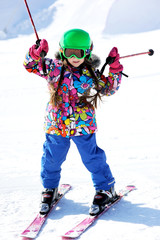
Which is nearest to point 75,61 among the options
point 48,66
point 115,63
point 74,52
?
point 74,52

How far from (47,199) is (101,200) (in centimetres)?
45

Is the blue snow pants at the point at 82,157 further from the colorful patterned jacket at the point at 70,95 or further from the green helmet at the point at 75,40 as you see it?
the green helmet at the point at 75,40

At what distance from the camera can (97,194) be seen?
275 cm

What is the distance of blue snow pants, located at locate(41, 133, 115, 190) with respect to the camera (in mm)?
2629

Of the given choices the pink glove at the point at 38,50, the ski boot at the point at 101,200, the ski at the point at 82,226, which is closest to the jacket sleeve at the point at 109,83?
the pink glove at the point at 38,50

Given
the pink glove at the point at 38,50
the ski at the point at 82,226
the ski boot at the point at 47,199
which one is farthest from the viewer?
the ski boot at the point at 47,199

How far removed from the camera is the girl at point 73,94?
2.46 m

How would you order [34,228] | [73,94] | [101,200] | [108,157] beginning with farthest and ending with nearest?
[108,157] < [101,200] < [73,94] < [34,228]

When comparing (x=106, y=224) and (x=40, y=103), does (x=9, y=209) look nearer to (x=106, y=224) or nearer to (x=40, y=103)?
(x=106, y=224)

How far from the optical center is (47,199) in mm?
2744

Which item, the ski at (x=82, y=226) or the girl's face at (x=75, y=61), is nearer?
the ski at (x=82, y=226)

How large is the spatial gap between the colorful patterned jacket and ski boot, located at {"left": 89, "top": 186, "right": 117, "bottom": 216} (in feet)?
1.79

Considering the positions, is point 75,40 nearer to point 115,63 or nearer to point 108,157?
point 115,63

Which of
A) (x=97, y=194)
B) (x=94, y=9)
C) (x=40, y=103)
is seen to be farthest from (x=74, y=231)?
(x=94, y=9)
